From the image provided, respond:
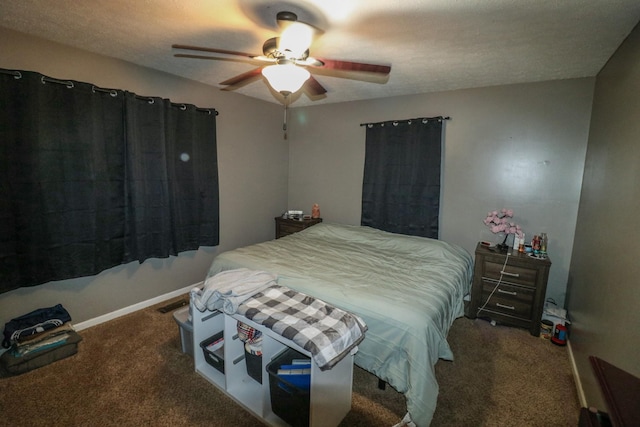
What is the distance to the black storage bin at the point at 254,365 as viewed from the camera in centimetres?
182

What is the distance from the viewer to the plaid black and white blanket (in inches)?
54.8

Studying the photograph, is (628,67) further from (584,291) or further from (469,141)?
(584,291)

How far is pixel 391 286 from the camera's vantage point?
2084 millimetres

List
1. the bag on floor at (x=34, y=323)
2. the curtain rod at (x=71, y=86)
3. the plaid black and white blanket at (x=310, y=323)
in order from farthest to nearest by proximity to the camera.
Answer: the bag on floor at (x=34, y=323) < the curtain rod at (x=71, y=86) < the plaid black and white blanket at (x=310, y=323)

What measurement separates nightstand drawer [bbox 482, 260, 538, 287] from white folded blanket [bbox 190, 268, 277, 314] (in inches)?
84.3

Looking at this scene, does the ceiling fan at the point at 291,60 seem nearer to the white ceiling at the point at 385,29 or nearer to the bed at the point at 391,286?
the white ceiling at the point at 385,29

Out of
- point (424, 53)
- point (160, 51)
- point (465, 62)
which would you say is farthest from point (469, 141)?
point (160, 51)

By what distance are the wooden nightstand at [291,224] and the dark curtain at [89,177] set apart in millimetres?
1260

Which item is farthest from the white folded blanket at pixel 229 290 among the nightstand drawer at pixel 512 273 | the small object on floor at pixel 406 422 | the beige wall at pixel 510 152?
the beige wall at pixel 510 152

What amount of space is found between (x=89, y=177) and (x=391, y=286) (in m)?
2.63

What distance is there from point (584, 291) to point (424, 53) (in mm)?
2249

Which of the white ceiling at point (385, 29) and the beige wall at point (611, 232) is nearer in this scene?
the beige wall at point (611, 232)

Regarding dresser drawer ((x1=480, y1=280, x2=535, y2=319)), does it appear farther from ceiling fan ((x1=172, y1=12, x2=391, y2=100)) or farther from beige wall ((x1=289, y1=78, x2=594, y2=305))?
ceiling fan ((x1=172, y1=12, x2=391, y2=100))

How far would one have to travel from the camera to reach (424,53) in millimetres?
2303
